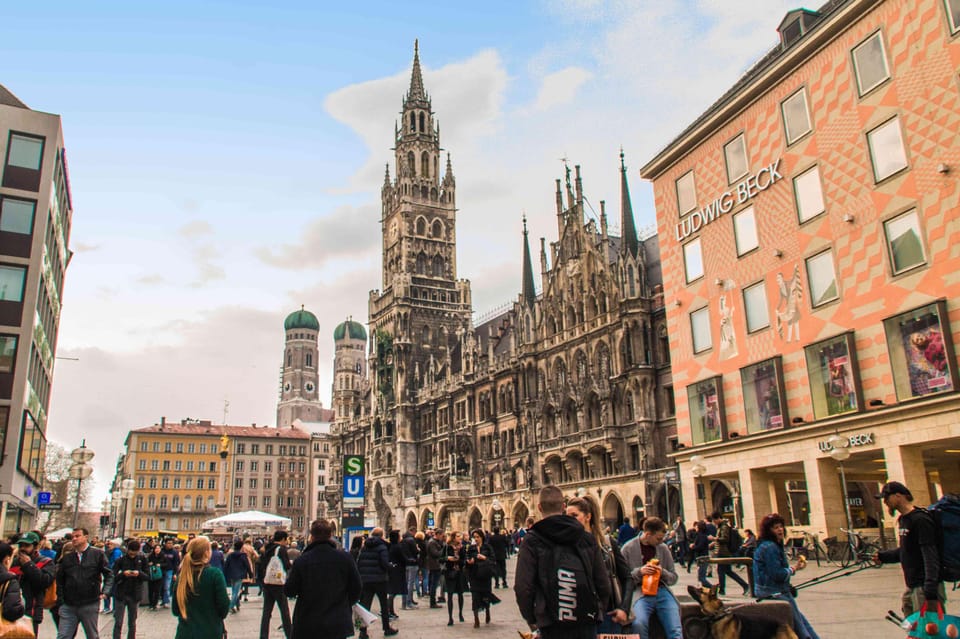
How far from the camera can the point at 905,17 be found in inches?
956

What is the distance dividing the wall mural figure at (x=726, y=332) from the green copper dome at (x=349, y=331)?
14509 centimetres

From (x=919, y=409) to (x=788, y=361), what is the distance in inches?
213

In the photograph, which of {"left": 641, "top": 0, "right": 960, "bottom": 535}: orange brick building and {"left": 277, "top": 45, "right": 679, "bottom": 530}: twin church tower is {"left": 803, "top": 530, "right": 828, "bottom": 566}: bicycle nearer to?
{"left": 641, "top": 0, "right": 960, "bottom": 535}: orange brick building

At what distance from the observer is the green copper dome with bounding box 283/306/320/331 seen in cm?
18475

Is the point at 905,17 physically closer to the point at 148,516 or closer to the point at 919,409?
the point at 919,409

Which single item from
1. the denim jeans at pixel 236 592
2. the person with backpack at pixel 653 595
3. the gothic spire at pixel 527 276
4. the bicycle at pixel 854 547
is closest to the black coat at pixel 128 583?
the denim jeans at pixel 236 592

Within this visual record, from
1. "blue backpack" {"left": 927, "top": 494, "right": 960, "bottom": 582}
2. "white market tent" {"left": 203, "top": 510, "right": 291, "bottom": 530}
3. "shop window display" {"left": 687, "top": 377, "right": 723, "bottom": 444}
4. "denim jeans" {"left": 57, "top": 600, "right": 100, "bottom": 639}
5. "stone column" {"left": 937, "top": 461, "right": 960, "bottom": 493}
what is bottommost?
"denim jeans" {"left": 57, "top": 600, "right": 100, "bottom": 639}

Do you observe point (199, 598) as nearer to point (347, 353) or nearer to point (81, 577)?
point (81, 577)

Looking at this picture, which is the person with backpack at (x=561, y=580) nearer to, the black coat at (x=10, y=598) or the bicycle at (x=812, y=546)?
the black coat at (x=10, y=598)

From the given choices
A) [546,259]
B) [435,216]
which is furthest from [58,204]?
[435,216]

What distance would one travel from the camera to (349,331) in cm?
17138

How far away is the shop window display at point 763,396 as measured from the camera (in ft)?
91.7

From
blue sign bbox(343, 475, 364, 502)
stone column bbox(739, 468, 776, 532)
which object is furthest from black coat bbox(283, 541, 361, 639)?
stone column bbox(739, 468, 776, 532)

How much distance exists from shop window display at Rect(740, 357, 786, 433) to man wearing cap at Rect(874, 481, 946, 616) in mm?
20885
